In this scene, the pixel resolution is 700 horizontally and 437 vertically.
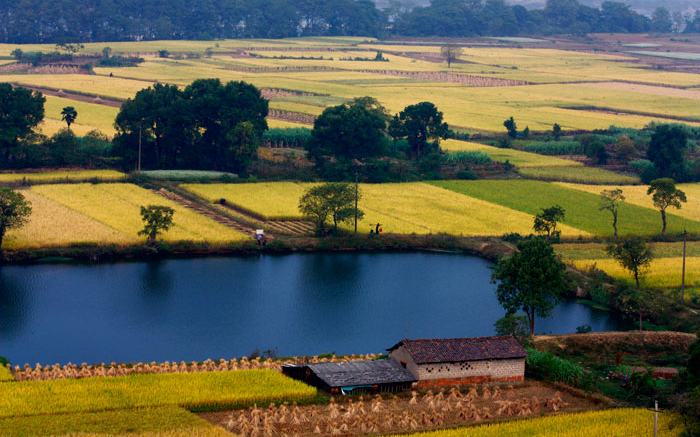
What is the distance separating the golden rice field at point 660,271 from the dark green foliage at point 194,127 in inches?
1085

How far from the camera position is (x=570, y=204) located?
6300 cm

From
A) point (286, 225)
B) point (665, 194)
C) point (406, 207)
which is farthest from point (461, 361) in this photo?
point (406, 207)

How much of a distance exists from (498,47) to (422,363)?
159391 mm

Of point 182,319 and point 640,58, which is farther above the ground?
point 640,58

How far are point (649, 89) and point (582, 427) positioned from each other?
106m

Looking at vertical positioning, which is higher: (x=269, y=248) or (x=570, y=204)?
(x=570, y=204)

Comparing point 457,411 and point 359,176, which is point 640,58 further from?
point 457,411

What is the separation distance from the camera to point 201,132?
74.1 m

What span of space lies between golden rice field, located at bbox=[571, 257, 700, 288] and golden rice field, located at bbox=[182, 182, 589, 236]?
600 centimetres

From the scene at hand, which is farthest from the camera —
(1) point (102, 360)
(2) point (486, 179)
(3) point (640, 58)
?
(3) point (640, 58)

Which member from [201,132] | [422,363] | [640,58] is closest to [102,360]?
[422,363]

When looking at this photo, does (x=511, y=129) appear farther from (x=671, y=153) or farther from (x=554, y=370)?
(x=554, y=370)

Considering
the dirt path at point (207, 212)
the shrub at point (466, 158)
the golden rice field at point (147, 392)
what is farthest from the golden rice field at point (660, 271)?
the shrub at point (466, 158)

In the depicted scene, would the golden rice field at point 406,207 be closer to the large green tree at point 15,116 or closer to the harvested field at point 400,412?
the large green tree at point 15,116
